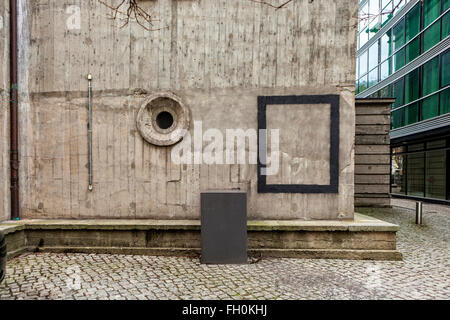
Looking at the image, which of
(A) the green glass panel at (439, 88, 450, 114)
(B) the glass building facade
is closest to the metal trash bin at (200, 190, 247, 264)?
(B) the glass building facade

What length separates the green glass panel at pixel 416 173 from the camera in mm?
13070

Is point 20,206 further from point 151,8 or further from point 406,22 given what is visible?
point 406,22

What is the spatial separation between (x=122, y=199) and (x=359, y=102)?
1026 cm

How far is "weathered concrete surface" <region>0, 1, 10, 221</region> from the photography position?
18.0 feet

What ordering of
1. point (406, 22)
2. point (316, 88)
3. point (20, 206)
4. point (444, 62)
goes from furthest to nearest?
1. point (406, 22)
2. point (444, 62)
3. point (20, 206)
4. point (316, 88)

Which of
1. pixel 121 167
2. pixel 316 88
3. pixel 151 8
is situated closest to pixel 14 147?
pixel 121 167

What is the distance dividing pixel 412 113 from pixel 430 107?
1.23m

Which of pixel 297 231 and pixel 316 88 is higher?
pixel 316 88

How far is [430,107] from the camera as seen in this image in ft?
37.8

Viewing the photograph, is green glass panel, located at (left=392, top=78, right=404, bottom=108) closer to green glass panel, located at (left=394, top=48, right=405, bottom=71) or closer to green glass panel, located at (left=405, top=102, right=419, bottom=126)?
green glass panel, located at (left=405, top=102, right=419, bottom=126)

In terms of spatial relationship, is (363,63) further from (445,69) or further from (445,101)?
(445,101)

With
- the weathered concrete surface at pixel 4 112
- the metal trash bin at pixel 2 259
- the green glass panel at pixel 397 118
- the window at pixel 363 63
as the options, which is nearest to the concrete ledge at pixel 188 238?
the weathered concrete surface at pixel 4 112
